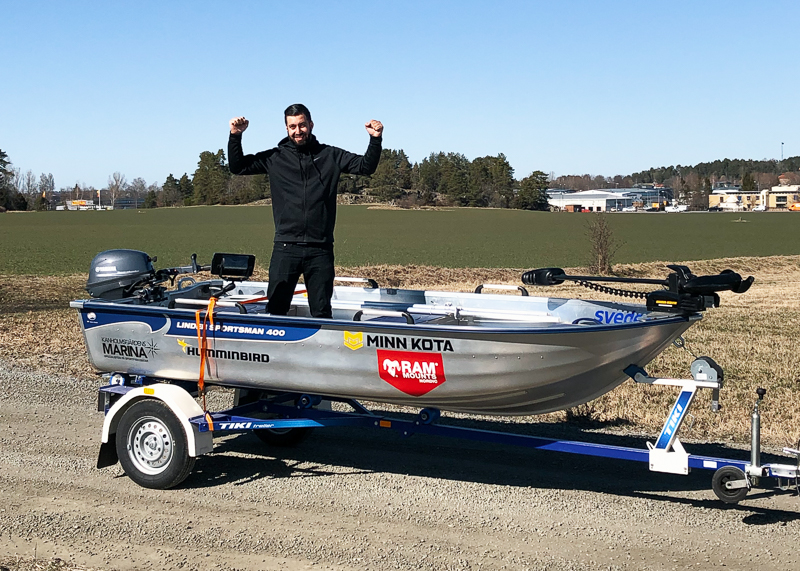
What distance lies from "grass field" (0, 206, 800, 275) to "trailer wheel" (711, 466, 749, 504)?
24.3 m

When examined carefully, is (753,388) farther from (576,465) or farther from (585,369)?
(585,369)

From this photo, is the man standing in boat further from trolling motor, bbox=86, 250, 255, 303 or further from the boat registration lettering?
the boat registration lettering

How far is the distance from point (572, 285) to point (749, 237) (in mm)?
35636

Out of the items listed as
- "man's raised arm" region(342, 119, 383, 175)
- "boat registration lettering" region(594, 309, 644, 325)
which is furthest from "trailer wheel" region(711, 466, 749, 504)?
"man's raised arm" region(342, 119, 383, 175)

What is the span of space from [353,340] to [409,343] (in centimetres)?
35

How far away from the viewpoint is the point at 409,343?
5039 millimetres

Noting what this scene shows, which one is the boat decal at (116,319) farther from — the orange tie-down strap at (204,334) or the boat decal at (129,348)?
the orange tie-down strap at (204,334)

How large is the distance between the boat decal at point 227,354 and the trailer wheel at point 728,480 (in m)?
2.73

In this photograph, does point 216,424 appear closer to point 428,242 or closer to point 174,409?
point 174,409

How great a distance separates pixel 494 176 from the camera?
121 meters

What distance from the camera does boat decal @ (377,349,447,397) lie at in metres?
5.05

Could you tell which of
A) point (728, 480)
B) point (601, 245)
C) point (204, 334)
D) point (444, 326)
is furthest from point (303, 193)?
point (601, 245)

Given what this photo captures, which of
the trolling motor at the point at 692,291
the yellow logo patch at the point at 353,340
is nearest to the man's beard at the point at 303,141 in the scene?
the yellow logo patch at the point at 353,340

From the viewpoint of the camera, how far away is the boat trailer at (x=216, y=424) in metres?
4.87
